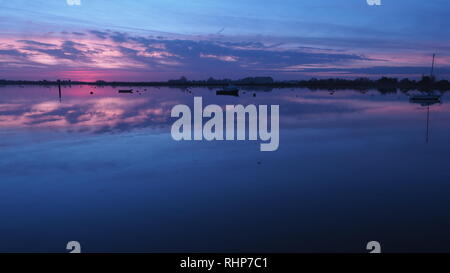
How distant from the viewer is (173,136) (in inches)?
1051

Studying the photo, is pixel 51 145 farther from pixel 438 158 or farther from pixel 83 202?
pixel 438 158

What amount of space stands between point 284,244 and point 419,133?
84.1ft

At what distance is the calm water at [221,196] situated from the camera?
9.36 m

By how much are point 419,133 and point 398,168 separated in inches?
600

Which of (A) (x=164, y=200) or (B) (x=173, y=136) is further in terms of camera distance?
(B) (x=173, y=136)

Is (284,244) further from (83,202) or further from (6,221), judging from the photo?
(6,221)

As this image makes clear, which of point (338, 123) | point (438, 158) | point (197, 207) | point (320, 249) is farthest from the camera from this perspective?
point (338, 123)

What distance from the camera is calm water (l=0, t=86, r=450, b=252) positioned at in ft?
30.7

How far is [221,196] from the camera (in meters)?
12.8

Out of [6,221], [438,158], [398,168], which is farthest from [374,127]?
[6,221]

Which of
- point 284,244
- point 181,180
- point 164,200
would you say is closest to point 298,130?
point 181,180

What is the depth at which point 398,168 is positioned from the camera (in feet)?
55.4

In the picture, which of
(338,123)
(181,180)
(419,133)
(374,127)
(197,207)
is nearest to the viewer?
(197,207)

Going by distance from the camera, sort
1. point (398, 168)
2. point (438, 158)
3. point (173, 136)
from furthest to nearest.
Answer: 1. point (173, 136)
2. point (438, 158)
3. point (398, 168)
